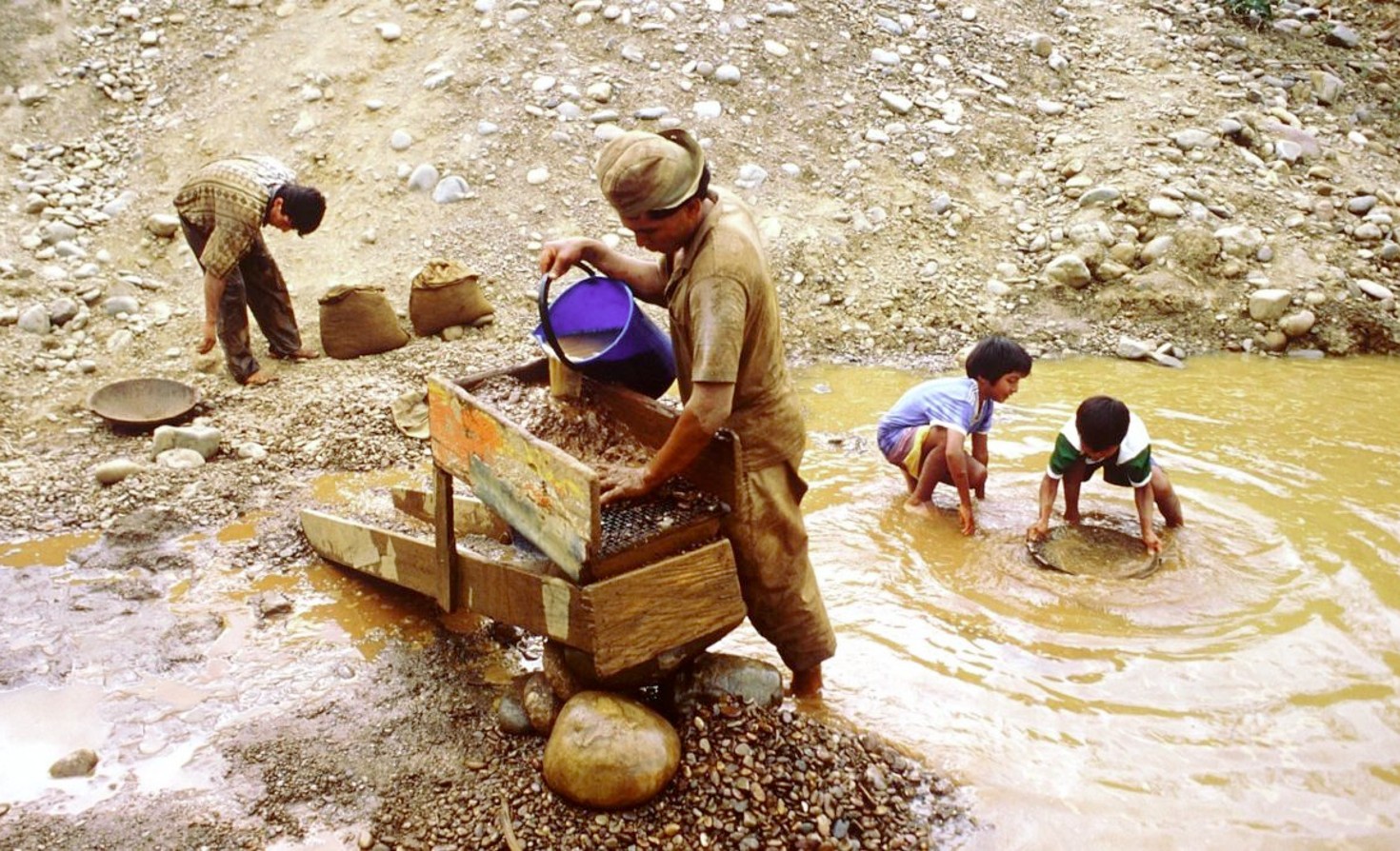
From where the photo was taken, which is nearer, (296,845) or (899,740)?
(296,845)

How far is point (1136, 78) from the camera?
880 centimetres

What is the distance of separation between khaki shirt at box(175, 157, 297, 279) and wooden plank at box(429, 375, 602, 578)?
10.1ft

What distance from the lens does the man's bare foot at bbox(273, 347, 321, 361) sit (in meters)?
6.26

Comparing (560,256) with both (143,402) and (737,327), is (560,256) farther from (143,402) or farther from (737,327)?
(143,402)

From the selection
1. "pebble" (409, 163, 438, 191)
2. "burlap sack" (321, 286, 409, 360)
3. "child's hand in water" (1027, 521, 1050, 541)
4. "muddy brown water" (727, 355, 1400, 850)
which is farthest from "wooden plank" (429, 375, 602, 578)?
"pebble" (409, 163, 438, 191)

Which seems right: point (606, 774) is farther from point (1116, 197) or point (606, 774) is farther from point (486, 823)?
point (1116, 197)

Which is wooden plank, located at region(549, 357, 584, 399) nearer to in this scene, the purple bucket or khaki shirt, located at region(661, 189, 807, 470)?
the purple bucket

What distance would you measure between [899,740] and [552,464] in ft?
5.20

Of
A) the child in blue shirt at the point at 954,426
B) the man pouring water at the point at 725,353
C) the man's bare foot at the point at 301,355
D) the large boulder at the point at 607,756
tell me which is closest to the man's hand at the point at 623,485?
the man pouring water at the point at 725,353

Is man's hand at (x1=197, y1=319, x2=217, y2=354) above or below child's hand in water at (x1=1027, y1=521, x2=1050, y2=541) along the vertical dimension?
above

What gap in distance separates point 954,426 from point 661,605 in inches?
90.4

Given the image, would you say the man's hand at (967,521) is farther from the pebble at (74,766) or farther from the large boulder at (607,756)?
the pebble at (74,766)

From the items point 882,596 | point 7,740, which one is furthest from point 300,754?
point 882,596

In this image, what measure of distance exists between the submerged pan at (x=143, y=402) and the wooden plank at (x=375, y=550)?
163cm
